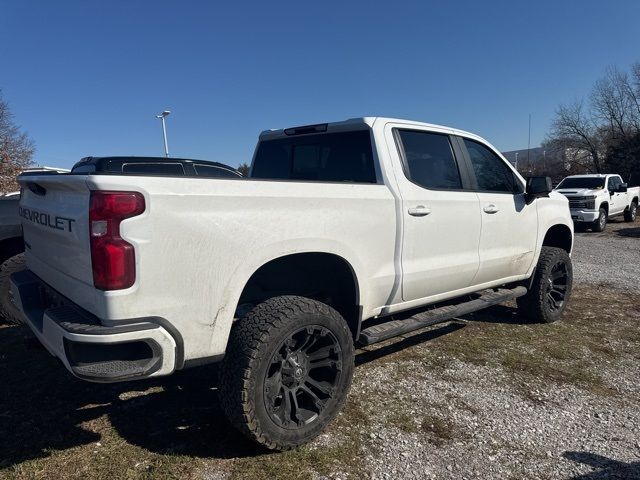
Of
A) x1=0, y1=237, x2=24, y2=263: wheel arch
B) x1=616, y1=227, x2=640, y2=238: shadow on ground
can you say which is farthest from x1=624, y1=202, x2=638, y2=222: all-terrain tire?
x1=0, y1=237, x2=24, y2=263: wheel arch

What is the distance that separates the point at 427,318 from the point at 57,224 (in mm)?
2677

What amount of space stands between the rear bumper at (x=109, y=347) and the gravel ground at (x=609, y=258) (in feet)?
24.1

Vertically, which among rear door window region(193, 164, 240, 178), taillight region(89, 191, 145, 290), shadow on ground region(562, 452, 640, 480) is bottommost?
shadow on ground region(562, 452, 640, 480)

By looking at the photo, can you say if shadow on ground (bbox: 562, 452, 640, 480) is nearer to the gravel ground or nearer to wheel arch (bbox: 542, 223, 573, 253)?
wheel arch (bbox: 542, 223, 573, 253)

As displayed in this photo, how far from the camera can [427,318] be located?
12.0 ft

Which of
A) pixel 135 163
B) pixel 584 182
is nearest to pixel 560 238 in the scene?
pixel 135 163

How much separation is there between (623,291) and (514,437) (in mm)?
5172

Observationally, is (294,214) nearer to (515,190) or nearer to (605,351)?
(515,190)

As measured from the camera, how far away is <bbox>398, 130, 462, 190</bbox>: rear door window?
3572mm

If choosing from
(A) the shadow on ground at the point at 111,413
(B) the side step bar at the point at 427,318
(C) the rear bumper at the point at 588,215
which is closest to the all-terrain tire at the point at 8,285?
(A) the shadow on ground at the point at 111,413

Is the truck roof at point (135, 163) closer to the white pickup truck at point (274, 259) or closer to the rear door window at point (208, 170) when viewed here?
the rear door window at point (208, 170)

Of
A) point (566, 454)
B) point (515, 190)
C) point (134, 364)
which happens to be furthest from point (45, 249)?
point (515, 190)

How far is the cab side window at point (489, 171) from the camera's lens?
422cm

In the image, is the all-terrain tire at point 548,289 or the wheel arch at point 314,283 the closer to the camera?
the wheel arch at point 314,283
